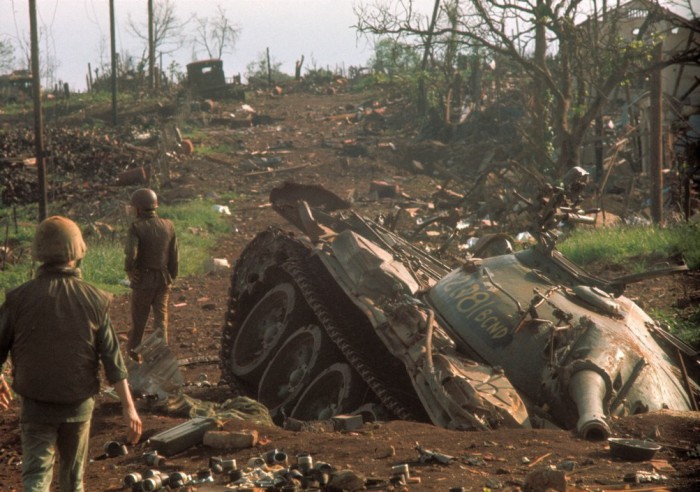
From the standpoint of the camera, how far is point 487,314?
8.23 m

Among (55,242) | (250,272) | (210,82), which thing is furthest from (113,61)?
→ (55,242)

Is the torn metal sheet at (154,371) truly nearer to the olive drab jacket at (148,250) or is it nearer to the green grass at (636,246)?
the olive drab jacket at (148,250)

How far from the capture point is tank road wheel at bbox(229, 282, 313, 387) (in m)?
9.80

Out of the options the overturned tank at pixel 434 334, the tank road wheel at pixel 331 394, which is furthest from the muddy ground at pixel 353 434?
the tank road wheel at pixel 331 394

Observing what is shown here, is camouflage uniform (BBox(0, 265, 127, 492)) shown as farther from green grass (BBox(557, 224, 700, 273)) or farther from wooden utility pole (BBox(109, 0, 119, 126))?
wooden utility pole (BBox(109, 0, 119, 126))

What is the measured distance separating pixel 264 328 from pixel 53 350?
5594 mm

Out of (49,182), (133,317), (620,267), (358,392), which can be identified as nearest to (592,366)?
(358,392)

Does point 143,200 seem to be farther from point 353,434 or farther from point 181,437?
point 353,434

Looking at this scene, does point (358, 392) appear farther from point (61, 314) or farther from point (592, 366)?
point (61, 314)

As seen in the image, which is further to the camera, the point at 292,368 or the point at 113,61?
the point at 113,61

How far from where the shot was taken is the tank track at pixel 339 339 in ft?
26.1

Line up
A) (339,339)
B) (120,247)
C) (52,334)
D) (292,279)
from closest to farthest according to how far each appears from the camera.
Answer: (52,334) → (339,339) → (292,279) → (120,247)

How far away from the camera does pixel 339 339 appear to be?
8.73 m

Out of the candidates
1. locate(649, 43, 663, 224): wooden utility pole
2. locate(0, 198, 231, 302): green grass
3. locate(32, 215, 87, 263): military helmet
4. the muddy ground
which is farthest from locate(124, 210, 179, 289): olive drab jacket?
locate(649, 43, 663, 224): wooden utility pole
